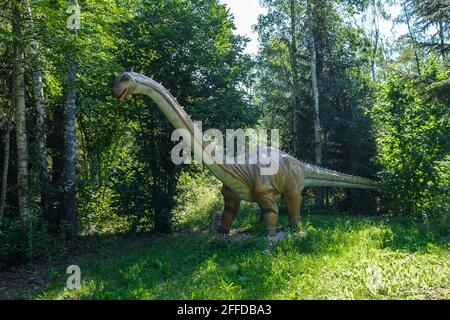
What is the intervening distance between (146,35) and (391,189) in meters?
7.80

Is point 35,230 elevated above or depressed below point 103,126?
below

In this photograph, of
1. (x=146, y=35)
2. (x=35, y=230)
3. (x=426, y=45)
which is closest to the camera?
(x=35, y=230)

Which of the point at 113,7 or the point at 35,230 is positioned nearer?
the point at 35,230

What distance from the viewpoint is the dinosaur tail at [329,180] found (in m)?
9.77

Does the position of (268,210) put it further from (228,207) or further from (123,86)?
(123,86)

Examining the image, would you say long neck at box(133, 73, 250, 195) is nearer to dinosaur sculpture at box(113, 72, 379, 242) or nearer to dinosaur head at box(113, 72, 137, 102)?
dinosaur sculpture at box(113, 72, 379, 242)

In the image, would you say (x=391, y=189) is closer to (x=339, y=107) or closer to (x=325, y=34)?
(x=339, y=107)

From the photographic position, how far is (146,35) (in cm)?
981

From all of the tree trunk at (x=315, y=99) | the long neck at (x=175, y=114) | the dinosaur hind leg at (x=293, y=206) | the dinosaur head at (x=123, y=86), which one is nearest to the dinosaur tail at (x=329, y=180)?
the dinosaur hind leg at (x=293, y=206)

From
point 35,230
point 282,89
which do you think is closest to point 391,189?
point 282,89

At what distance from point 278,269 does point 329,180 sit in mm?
5648

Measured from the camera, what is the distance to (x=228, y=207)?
813 centimetres

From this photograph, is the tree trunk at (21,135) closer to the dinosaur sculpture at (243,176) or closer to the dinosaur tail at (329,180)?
the dinosaur sculpture at (243,176)

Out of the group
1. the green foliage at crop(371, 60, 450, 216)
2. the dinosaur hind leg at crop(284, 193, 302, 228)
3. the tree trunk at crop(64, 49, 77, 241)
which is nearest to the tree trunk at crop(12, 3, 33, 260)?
the tree trunk at crop(64, 49, 77, 241)
